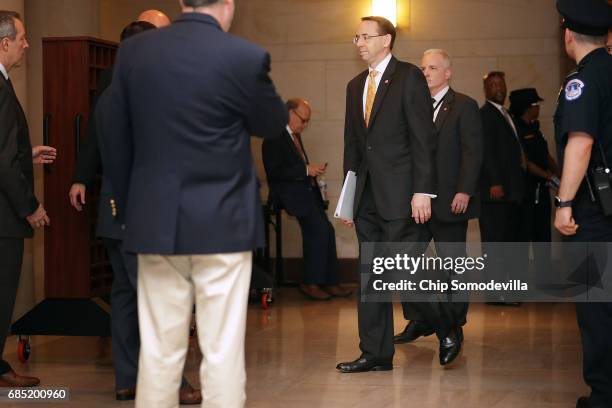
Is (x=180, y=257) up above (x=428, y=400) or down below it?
above

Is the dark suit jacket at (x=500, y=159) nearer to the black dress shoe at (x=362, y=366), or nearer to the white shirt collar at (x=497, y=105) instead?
the white shirt collar at (x=497, y=105)

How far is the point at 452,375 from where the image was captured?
550 cm

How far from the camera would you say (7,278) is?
16.8ft

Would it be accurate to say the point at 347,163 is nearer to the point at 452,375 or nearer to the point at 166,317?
the point at 452,375

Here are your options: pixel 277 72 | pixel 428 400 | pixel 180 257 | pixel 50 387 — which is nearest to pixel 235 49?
pixel 180 257

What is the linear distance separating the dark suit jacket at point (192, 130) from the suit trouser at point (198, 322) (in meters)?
0.09

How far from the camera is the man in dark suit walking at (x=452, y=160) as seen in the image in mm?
6297

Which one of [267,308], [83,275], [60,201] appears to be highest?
[60,201]

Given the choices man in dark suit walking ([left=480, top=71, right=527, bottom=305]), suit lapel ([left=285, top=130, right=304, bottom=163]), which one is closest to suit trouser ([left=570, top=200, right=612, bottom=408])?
man in dark suit walking ([left=480, top=71, right=527, bottom=305])

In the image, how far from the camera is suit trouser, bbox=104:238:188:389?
15.9 feet

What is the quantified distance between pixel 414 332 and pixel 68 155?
241 cm

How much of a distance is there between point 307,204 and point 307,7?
2151mm

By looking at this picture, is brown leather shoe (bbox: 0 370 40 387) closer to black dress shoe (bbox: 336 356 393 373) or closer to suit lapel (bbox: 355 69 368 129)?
black dress shoe (bbox: 336 356 393 373)

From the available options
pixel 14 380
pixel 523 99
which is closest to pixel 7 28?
pixel 14 380
